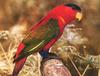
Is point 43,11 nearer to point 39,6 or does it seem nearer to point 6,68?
point 39,6

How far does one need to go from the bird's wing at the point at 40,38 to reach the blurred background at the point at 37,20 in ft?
0.30

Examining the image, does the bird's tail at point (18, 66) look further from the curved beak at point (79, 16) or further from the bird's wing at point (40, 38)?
the curved beak at point (79, 16)

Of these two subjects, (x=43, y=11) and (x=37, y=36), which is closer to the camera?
(x=37, y=36)

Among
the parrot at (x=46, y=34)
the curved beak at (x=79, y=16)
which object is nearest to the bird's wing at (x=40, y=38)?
the parrot at (x=46, y=34)

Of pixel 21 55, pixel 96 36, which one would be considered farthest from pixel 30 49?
pixel 96 36

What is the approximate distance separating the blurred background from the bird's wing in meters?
0.09

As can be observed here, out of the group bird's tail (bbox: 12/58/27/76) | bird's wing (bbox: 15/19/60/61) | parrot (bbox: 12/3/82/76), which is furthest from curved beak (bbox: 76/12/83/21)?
A: bird's tail (bbox: 12/58/27/76)

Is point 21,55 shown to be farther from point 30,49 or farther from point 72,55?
point 72,55

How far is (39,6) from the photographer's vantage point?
216cm

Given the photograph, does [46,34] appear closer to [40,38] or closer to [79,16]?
[40,38]

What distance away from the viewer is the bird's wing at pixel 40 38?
1.94 meters

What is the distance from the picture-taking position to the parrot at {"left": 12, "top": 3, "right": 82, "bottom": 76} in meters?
1.94

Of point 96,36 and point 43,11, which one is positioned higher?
point 43,11

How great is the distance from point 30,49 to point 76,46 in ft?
0.93
